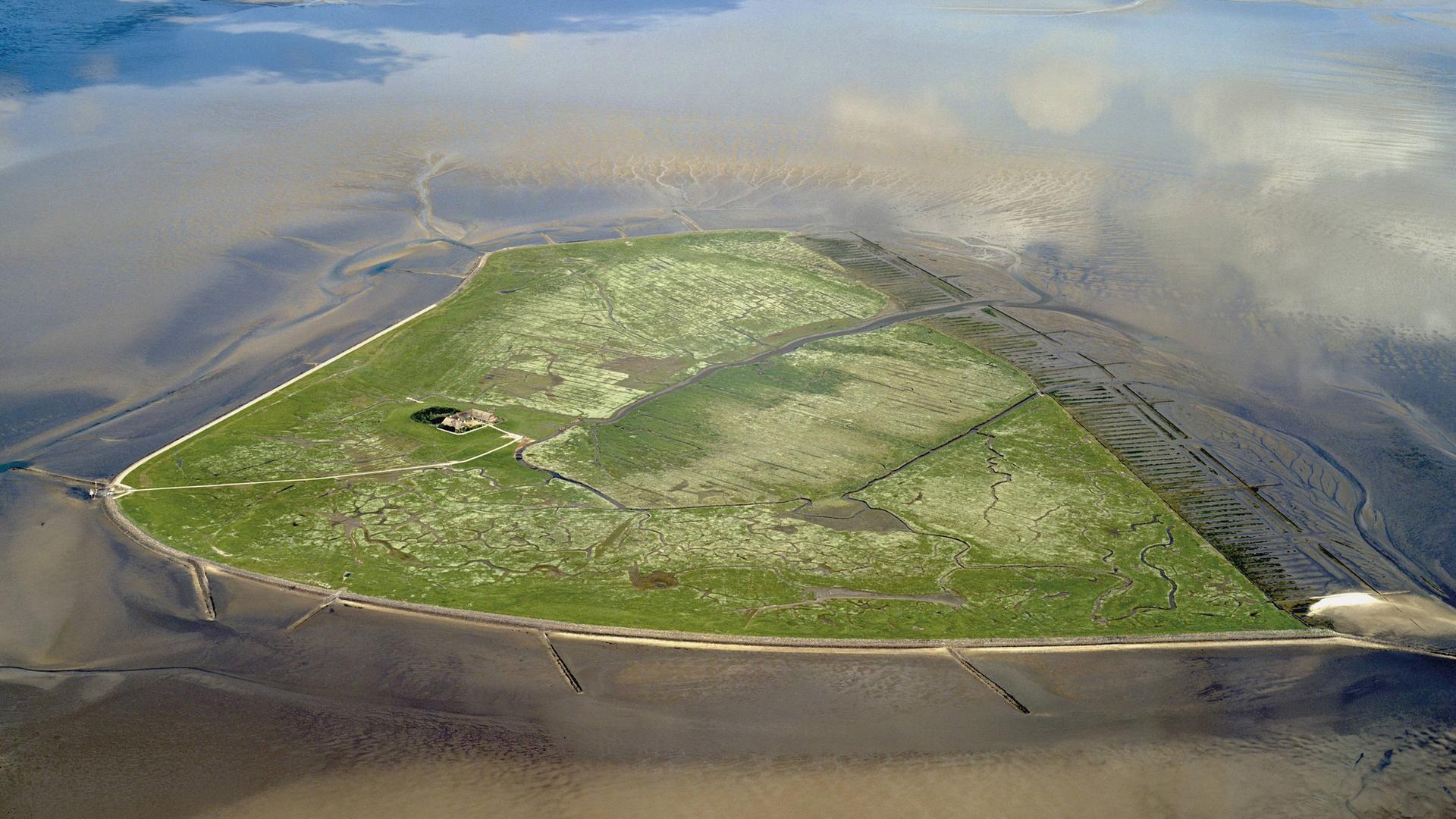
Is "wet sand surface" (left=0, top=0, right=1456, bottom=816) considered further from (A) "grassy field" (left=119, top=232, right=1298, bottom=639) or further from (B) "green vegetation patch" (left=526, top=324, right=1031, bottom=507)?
(B) "green vegetation patch" (left=526, top=324, right=1031, bottom=507)

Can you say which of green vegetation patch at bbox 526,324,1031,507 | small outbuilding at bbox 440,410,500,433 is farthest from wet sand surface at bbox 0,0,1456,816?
small outbuilding at bbox 440,410,500,433

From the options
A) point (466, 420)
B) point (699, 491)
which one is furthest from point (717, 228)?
point (699, 491)

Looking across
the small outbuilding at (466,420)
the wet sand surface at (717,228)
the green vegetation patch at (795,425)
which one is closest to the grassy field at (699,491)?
the green vegetation patch at (795,425)

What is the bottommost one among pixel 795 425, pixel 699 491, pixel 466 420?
pixel 699 491

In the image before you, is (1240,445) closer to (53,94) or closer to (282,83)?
(282,83)

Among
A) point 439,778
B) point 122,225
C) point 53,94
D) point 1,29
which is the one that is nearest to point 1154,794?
point 439,778

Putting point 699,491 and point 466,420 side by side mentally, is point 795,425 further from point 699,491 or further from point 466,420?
point 466,420
